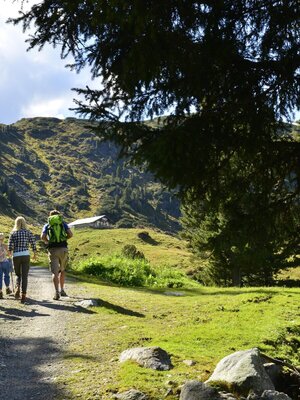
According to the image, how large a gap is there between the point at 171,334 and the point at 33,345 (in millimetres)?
2833

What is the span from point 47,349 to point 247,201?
4.44 meters

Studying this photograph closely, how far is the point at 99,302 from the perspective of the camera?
12.7 metres

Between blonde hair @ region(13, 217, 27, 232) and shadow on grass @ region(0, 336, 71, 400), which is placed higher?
blonde hair @ region(13, 217, 27, 232)

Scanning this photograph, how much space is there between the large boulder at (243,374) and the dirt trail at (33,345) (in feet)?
6.71

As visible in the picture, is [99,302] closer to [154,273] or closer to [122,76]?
[122,76]

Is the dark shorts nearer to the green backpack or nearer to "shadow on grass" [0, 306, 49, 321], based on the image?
the green backpack

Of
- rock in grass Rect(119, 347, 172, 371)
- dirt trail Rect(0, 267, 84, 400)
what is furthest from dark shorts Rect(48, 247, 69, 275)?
rock in grass Rect(119, 347, 172, 371)

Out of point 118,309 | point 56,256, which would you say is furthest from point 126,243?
point 118,309

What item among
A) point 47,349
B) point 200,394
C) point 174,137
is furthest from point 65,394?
point 174,137

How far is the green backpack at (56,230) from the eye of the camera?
12781 millimetres

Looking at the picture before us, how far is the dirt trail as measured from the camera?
595 cm

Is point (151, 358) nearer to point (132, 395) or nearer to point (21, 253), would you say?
point (132, 395)

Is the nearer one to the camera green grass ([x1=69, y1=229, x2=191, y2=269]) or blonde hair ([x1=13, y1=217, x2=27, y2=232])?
blonde hair ([x1=13, y1=217, x2=27, y2=232])

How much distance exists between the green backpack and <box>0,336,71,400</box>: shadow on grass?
454cm
